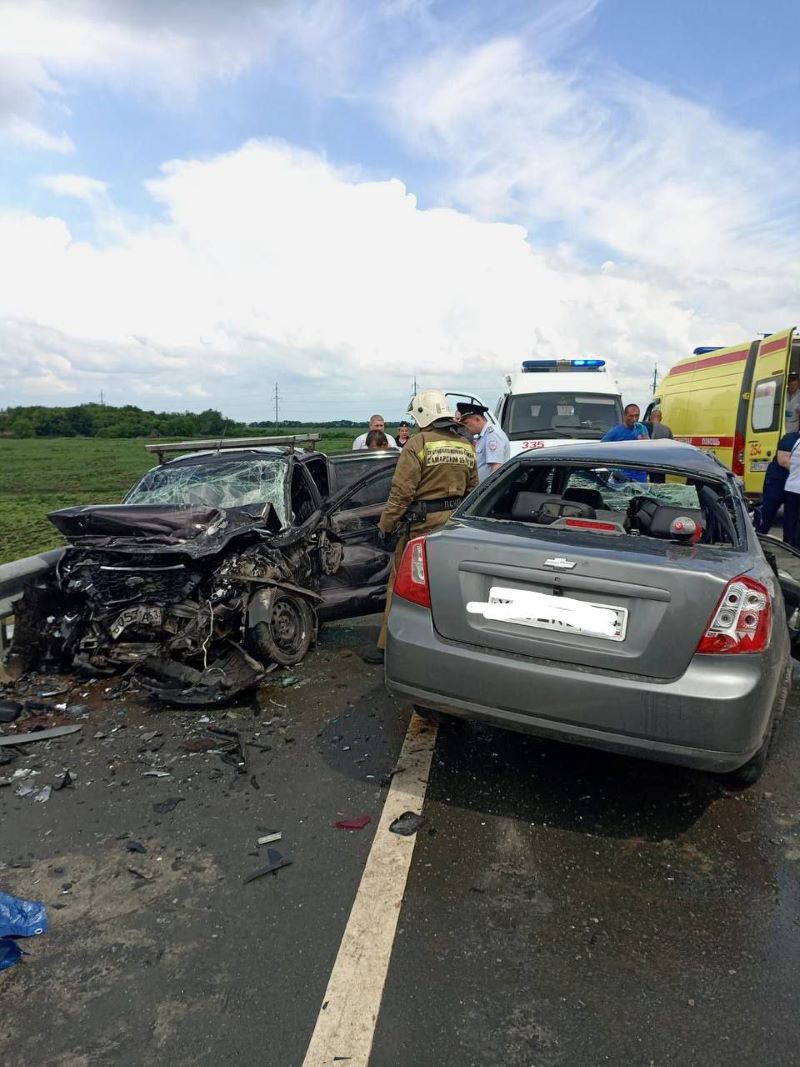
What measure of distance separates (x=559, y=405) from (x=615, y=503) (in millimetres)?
8512

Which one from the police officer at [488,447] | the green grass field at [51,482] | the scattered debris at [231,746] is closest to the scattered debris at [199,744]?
the scattered debris at [231,746]

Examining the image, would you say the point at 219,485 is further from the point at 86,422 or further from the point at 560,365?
the point at 86,422

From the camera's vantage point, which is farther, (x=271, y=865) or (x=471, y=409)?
(x=471, y=409)

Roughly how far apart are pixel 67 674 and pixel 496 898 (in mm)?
3784

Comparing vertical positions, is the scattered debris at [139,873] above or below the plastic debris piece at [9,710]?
above

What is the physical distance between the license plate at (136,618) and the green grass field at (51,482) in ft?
8.77

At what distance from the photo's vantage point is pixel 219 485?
6.54 meters

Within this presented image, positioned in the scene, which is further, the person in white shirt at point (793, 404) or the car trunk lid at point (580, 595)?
the person in white shirt at point (793, 404)

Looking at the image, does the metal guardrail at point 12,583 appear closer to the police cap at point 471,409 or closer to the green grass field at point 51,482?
the green grass field at point 51,482

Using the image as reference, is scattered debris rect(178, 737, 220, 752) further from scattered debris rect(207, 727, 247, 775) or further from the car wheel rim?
the car wheel rim

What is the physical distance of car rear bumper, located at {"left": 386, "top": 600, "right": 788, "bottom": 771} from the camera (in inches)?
112

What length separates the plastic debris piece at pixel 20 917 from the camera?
2.51m

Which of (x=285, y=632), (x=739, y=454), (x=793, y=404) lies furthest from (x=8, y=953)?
(x=739, y=454)

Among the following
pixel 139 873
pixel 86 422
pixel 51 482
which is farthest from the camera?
pixel 86 422
